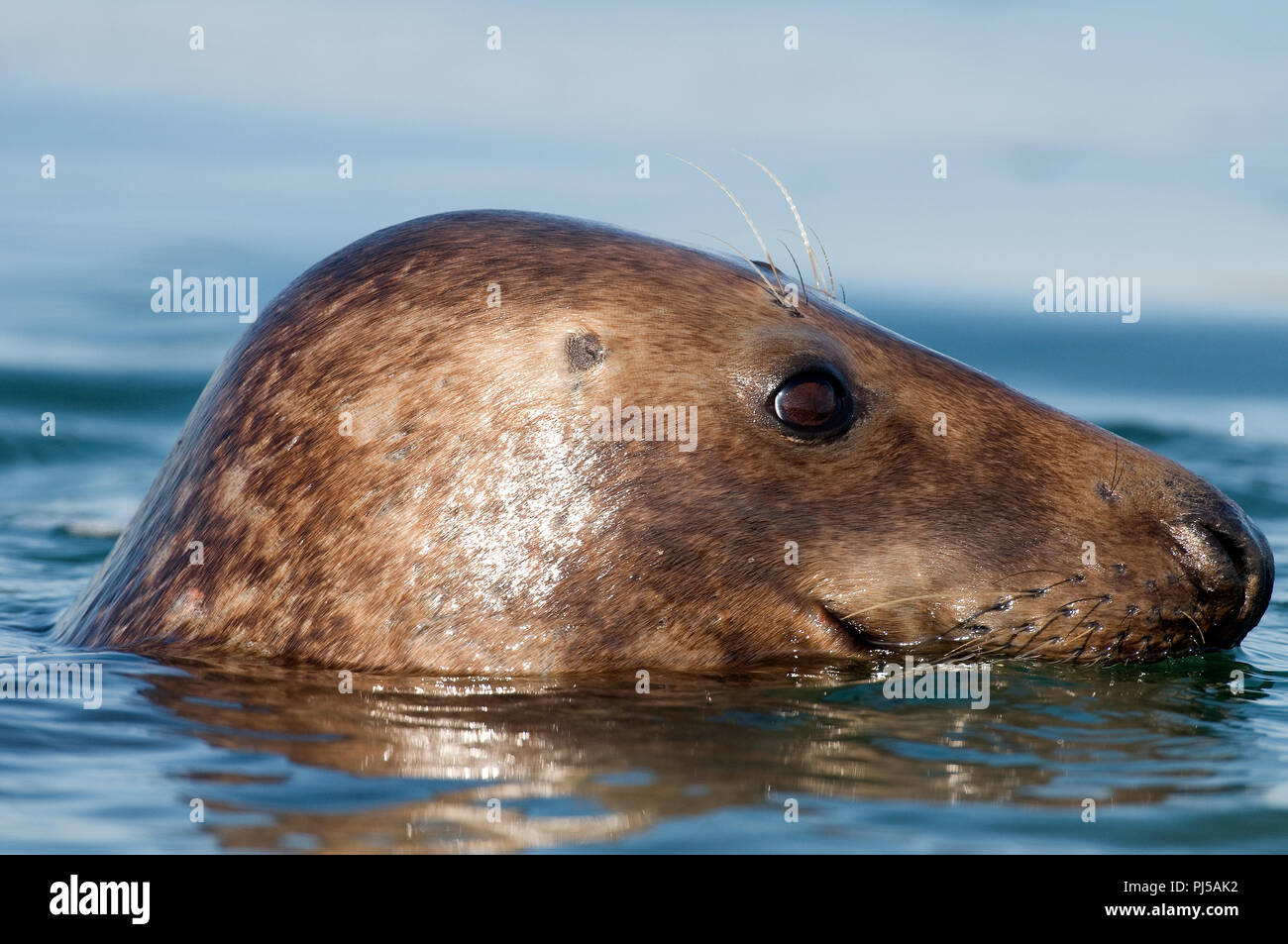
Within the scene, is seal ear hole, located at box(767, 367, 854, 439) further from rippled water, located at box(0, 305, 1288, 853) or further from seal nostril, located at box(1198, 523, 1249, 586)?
seal nostril, located at box(1198, 523, 1249, 586)

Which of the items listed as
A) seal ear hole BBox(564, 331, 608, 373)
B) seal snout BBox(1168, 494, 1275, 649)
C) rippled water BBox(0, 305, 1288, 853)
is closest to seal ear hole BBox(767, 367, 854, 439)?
seal ear hole BBox(564, 331, 608, 373)

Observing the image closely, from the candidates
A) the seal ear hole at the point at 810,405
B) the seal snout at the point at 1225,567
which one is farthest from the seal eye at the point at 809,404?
the seal snout at the point at 1225,567

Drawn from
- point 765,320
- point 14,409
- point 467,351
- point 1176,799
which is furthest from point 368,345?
point 14,409

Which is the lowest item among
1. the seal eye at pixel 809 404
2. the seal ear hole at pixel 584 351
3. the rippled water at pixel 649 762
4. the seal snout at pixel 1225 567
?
the rippled water at pixel 649 762

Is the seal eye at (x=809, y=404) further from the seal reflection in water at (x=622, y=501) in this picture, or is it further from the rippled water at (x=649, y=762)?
the rippled water at (x=649, y=762)

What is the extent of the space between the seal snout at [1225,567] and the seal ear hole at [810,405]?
118 cm

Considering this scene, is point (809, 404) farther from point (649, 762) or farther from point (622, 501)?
point (649, 762)

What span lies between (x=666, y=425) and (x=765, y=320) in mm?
554

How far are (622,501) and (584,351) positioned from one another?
52cm

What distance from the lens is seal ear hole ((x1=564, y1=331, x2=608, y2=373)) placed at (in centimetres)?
547

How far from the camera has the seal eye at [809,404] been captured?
18.2ft

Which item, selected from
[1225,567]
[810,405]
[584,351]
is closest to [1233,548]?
[1225,567]

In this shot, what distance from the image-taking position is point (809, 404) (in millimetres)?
5566
